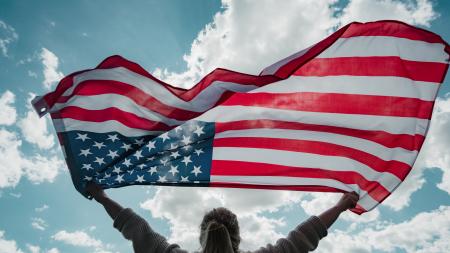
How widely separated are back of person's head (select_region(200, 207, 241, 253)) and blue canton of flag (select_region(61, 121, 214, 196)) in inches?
104

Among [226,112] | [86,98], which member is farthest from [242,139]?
[86,98]

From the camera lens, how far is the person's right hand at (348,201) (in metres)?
5.08

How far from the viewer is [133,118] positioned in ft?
19.1

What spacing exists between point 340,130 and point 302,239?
2.99 m

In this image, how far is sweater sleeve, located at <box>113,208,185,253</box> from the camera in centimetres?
340

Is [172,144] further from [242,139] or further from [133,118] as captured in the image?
[242,139]

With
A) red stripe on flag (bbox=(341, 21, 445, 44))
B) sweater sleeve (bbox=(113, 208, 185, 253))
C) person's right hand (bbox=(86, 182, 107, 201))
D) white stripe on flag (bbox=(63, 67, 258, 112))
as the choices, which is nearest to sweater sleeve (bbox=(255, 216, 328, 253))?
sweater sleeve (bbox=(113, 208, 185, 253))

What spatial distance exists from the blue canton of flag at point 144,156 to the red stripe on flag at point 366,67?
196cm

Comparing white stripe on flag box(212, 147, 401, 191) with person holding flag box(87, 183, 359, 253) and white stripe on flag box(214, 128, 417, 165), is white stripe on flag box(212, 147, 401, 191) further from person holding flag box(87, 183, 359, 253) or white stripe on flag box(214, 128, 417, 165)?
person holding flag box(87, 183, 359, 253)

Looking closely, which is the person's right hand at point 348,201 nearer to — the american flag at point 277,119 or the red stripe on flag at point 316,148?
the american flag at point 277,119

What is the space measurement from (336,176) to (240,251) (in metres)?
3.31

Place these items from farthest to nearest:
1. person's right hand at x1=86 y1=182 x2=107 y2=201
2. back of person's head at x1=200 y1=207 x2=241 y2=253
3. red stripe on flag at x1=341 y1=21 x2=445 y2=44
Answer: red stripe on flag at x1=341 y1=21 x2=445 y2=44, person's right hand at x1=86 y1=182 x2=107 y2=201, back of person's head at x1=200 y1=207 x2=241 y2=253

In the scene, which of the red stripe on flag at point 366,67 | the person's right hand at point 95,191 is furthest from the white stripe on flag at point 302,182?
the person's right hand at point 95,191

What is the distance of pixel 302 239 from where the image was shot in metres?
3.64
